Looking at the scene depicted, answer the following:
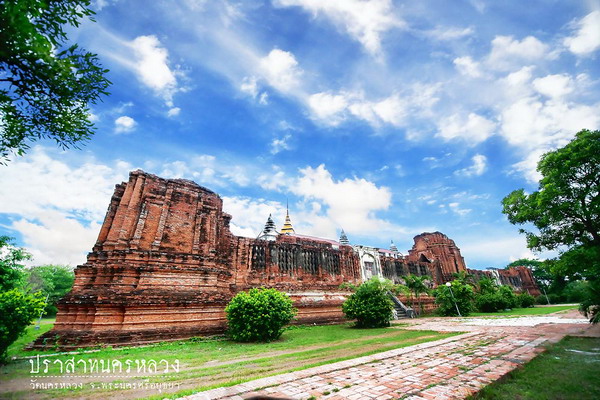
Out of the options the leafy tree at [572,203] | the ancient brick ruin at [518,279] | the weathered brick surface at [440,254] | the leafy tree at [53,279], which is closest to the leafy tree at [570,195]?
the leafy tree at [572,203]

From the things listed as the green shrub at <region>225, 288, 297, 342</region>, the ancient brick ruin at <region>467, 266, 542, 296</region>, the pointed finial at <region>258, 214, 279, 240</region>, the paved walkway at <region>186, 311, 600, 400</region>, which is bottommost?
the paved walkway at <region>186, 311, 600, 400</region>

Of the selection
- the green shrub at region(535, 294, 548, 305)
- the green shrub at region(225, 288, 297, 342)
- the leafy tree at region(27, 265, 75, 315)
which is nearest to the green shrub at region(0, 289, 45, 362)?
the green shrub at region(225, 288, 297, 342)

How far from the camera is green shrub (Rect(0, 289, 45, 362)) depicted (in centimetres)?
685

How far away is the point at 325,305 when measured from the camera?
19.5m

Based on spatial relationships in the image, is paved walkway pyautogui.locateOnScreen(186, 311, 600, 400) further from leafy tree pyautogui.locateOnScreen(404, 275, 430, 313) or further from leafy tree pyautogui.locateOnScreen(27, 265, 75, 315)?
leafy tree pyautogui.locateOnScreen(27, 265, 75, 315)

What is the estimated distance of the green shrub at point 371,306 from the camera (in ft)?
50.8

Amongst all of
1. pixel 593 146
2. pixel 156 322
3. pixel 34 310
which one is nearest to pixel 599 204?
pixel 593 146

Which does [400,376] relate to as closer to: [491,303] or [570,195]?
[570,195]

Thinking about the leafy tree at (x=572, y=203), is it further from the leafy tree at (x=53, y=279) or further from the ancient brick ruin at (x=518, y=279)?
the leafy tree at (x=53, y=279)

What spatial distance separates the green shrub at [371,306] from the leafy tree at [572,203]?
824cm

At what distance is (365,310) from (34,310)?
48.0ft

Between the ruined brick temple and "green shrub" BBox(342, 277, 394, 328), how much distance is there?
12.2ft

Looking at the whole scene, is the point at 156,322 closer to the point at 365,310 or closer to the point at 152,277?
the point at 152,277

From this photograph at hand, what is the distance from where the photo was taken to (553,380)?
4.53 meters
